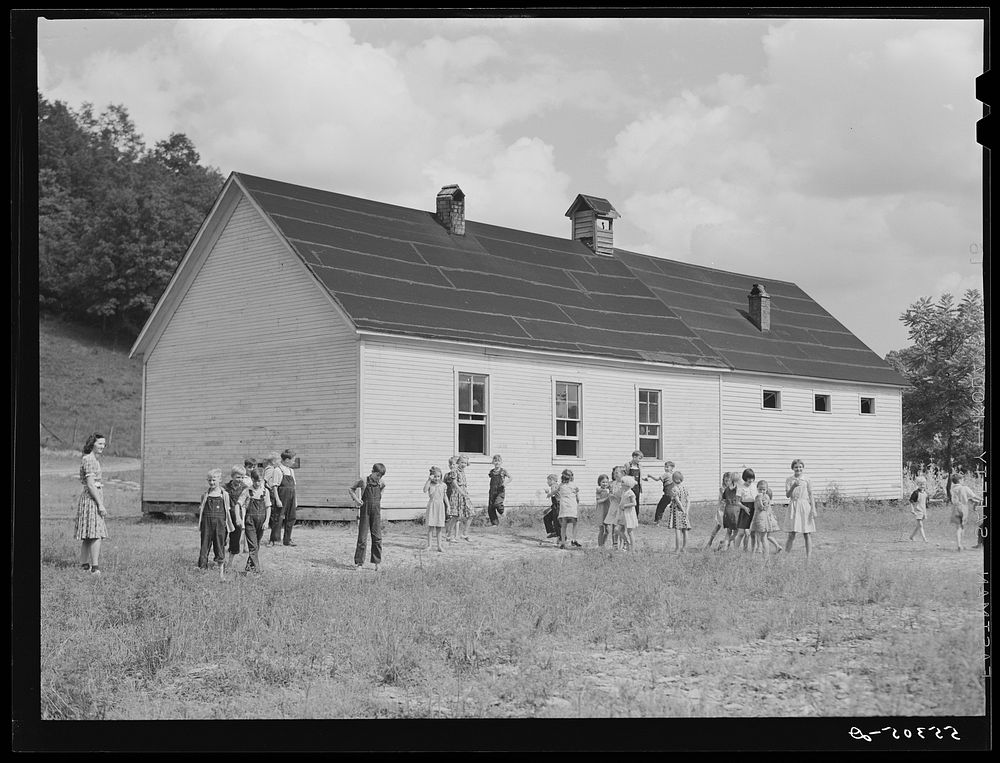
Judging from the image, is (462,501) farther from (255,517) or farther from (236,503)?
(236,503)

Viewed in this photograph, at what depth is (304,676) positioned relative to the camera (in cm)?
1112

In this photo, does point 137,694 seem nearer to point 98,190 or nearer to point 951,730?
point 951,730

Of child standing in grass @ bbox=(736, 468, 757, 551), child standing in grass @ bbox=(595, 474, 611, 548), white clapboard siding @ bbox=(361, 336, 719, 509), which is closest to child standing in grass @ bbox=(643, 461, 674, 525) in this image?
white clapboard siding @ bbox=(361, 336, 719, 509)

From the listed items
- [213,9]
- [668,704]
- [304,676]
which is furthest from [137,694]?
[213,9]

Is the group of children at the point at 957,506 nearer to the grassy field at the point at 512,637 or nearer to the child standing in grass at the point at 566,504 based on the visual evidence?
the grassy field at the point at 512,637

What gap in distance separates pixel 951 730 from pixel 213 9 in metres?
8.58

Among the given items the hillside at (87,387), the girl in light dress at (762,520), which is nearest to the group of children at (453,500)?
the girl in light dress at (762,520)

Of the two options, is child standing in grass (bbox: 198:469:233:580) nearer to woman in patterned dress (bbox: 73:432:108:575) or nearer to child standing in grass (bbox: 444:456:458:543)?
woman in patterned dress (bbox: 73:432:108:575)

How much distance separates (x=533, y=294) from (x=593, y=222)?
5697 mm

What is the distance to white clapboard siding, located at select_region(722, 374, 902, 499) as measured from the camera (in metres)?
27.2

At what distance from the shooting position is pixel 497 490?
69.7ft

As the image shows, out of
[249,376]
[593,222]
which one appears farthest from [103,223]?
[249,376]

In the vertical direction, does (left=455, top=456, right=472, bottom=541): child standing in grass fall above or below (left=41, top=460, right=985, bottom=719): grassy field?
above

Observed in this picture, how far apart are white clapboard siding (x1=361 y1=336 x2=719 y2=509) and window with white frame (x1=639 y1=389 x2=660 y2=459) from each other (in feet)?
0.69
